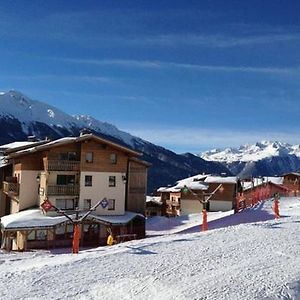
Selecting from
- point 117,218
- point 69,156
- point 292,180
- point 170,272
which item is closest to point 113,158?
point 69,156

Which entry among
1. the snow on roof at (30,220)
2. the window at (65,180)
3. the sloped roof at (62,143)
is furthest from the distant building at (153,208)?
the snow on roof at (30,220)

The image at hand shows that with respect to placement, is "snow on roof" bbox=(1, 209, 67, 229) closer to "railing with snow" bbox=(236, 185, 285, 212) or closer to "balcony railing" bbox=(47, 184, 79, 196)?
"balcony railing" bbox=(47, 184, 79, 196)

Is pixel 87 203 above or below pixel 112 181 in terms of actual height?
below

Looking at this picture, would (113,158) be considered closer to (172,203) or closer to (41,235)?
(41,235)

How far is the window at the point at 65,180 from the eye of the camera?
139 ft

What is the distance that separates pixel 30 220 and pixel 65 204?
4.58 metres

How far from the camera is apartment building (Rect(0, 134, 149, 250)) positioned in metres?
40.6

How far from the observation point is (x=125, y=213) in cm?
4588

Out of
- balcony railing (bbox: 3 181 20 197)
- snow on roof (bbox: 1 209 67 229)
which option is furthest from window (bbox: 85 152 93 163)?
balcony railing (bbox: 3 181 20 197)

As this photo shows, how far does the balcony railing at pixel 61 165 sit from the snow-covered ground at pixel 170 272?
18.7m

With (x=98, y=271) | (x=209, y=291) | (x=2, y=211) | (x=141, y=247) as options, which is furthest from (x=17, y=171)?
(x=209, y=291)

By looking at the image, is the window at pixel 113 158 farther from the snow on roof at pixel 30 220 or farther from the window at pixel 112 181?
the snow on roof at pixel 30 220

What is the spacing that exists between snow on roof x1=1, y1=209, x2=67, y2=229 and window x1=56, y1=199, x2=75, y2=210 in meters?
1.95

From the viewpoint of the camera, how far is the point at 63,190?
4200 cm
